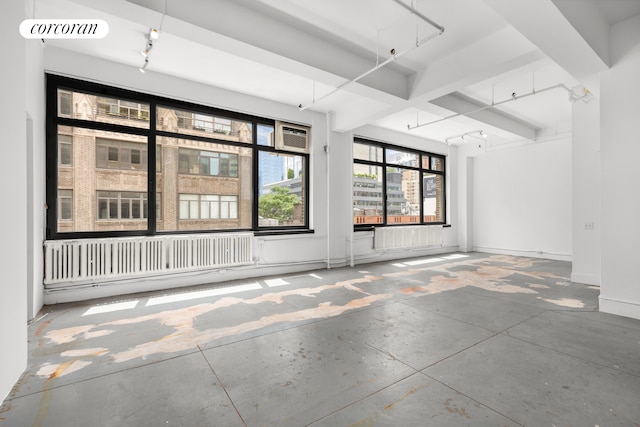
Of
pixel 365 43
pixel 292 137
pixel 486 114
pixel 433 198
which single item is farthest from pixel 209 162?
pixel 433 198

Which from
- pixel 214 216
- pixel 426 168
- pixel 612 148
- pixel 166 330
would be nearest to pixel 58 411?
pixel 166 330

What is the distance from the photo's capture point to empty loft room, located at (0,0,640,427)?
200 centimetres

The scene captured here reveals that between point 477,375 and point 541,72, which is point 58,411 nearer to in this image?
point 477,375

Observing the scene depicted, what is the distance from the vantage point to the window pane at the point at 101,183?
14.0 ft

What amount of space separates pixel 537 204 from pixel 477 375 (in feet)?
24.4

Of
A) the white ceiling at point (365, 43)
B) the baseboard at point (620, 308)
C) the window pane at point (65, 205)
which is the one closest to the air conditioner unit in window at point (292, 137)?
the white ceiling at point (365, 43)

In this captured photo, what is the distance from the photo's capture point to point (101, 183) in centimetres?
450

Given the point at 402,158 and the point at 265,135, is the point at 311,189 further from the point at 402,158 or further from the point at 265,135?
the point at 402,158

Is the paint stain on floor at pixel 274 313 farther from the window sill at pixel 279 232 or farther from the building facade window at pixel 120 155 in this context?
the building facade window at pixel 120 155

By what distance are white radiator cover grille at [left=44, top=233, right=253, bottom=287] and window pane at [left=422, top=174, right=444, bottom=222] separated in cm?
588

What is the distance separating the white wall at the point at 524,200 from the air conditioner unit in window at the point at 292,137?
5937 mm

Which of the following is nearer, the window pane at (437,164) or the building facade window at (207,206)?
the building facade window at (207,206)

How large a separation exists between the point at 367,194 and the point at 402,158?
1.72 m

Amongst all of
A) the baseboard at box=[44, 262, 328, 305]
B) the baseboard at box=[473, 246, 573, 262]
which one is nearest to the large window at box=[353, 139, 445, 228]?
the baseboard at box=[473, 246, 573, 262]
